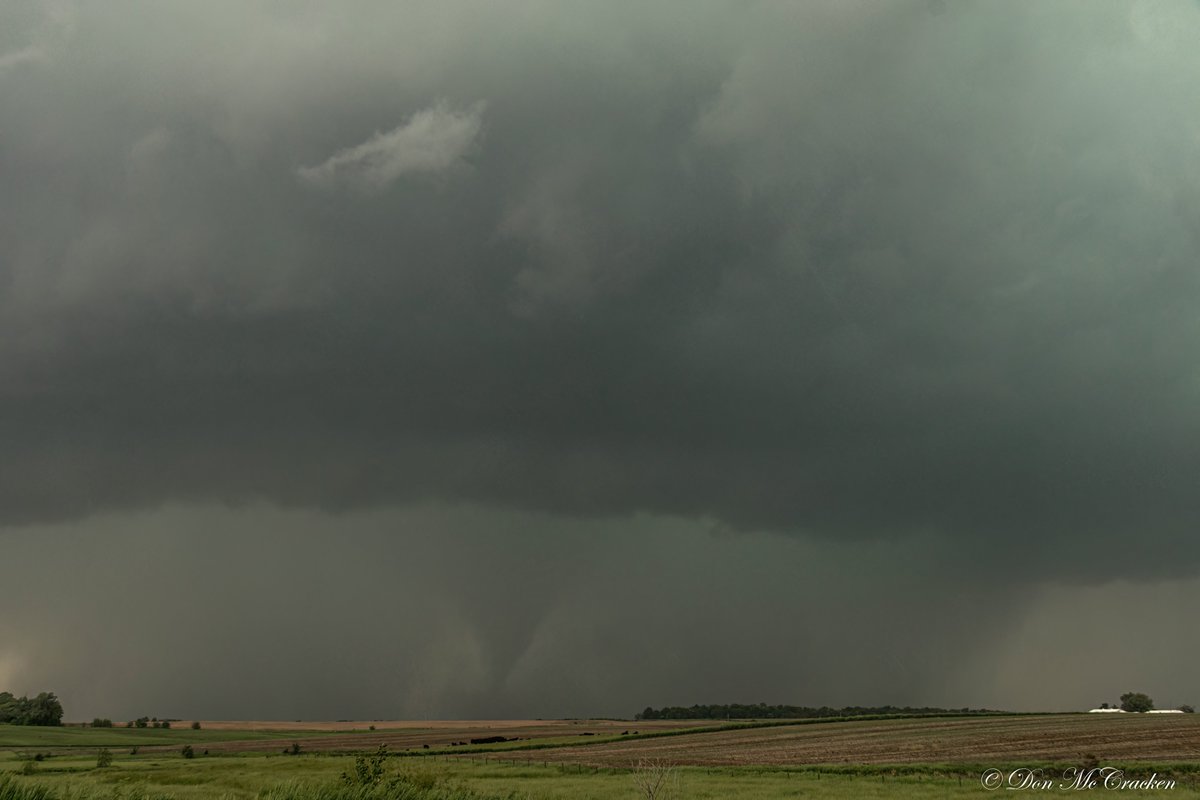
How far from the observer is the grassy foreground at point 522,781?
63312mm

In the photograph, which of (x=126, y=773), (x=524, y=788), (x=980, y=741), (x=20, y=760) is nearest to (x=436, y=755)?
(x=126, y=773)

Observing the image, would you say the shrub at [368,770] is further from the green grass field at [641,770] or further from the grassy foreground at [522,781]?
the grassy foreground at [522,781]

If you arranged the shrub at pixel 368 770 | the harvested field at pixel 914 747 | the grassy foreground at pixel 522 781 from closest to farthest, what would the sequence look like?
the shrub at pixel 368 770 < the grassy foreground at pixel 522 781 < the harvested field at pixel 914 747

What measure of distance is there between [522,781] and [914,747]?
56512mm

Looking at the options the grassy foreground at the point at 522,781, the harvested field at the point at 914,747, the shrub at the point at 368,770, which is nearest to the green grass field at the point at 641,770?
the grassy foreground at the point at 522,781

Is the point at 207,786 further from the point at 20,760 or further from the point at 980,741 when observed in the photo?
the point at 980,741

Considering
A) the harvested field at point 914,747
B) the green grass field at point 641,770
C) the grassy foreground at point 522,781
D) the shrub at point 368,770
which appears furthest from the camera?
the harvested field at point 914,747

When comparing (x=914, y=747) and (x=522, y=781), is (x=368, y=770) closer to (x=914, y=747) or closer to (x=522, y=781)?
(x=522, y=781)

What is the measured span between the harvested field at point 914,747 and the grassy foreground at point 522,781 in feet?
38.0

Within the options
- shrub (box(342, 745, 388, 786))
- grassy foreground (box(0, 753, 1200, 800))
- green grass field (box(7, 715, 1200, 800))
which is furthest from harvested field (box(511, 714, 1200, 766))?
shrub (box(342, 745, 388, 786))

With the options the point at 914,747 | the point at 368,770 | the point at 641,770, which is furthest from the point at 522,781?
the point at 914,747

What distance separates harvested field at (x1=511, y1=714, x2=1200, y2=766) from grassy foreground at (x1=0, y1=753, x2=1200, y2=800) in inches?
456

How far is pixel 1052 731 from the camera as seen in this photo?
137m

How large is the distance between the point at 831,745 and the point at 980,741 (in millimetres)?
20914
